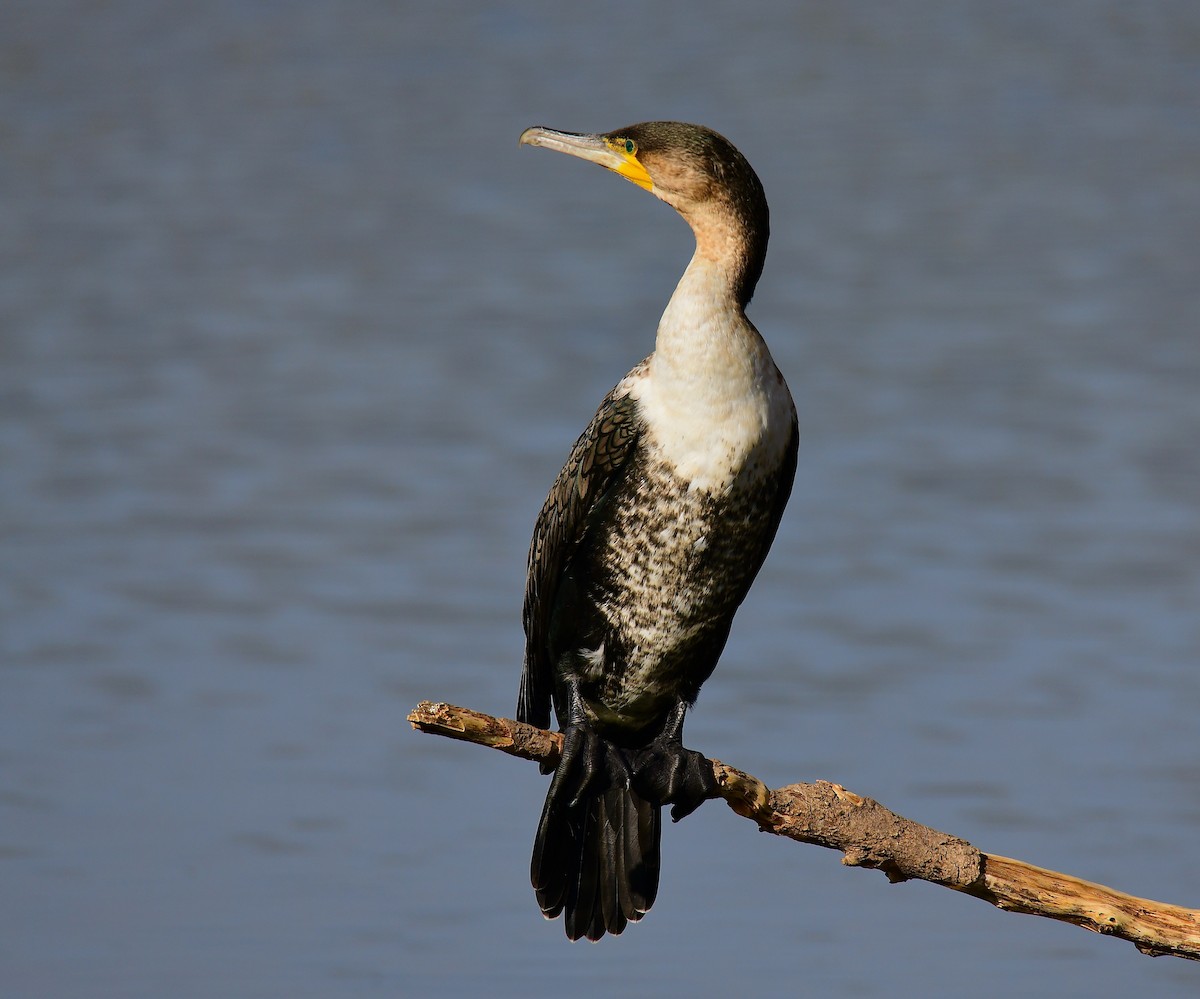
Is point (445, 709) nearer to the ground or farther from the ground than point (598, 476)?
nearer to the ground

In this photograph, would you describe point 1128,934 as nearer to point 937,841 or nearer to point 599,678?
point 937,841

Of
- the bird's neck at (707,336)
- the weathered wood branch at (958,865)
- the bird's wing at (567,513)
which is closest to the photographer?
the weathered wood branch at (958,865)

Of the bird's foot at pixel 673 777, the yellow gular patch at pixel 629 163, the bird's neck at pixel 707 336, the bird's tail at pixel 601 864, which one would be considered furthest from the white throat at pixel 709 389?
the bird's tail at pixel 601 864

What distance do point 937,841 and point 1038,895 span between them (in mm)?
196

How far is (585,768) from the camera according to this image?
3.43 metres

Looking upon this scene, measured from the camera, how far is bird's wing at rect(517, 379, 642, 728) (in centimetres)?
333

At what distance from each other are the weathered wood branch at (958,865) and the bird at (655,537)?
12.7 inches

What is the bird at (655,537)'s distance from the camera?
10.7 feet

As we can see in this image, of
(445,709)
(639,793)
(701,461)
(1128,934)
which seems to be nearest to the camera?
(445,709)

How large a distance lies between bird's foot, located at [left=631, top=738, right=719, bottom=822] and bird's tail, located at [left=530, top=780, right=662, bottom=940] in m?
0.05

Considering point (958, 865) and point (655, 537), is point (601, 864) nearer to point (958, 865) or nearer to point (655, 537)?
point (655, 537)

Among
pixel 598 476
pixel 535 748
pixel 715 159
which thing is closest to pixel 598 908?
pixel 535 748

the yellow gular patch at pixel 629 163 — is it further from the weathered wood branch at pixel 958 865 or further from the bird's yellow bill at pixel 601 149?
the weathered wood branch at pixel 958 865

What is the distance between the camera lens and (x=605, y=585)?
11.2 ft
